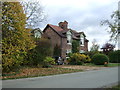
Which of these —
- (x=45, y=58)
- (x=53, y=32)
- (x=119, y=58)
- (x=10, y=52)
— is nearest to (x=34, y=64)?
(x=45, y=58)

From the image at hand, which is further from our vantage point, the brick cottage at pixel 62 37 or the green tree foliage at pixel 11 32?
the brick cottage at pixel 62 37

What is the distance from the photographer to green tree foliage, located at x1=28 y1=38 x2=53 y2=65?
2136cm

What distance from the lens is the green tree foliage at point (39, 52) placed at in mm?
21361

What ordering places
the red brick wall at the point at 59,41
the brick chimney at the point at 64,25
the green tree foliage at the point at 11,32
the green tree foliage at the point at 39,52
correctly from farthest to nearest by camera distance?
the brick chimney at the point at 64,25, the red brick wall at the point at 59,41, the green tree foliage at the point at 39,52, the green tree foliage at the point at 11,32

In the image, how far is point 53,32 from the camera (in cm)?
3478

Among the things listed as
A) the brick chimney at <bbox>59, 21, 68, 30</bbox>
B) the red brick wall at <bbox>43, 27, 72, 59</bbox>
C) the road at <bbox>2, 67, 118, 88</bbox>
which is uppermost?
the brick chimney at <bbox>59, 21, 68, 30</bbox>

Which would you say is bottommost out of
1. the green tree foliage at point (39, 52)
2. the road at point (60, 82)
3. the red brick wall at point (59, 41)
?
the road at point (60, 82)

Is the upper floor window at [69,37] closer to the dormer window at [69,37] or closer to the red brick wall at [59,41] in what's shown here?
the dormer window at [69,37]

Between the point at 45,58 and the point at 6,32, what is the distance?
11.2 m

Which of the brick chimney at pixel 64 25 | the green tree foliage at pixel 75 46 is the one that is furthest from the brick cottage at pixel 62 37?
the green tree foliage at pixel 75 46

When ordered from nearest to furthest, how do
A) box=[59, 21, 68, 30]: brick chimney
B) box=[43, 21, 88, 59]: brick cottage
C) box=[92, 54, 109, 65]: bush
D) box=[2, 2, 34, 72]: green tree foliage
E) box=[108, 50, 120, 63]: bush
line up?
box=[2, 2, 34, 72]: green tree foliage → box=[92, 54, 109, 65]: bush → box=[43, 21, 88, 59]: brick cottage → box=[108, 50, 120, 63]: bush → box=[59, 21, 68, 30]: brick chimney

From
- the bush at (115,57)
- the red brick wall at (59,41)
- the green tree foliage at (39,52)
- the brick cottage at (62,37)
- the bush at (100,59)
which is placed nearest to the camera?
the green tree foliage at (39,52)

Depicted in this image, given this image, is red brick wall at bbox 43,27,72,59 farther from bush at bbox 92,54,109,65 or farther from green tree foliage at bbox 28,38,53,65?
green tree foliage at bbox 28,38,53,65

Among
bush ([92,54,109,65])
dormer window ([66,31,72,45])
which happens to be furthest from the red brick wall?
bush ([92,54,109,65])
